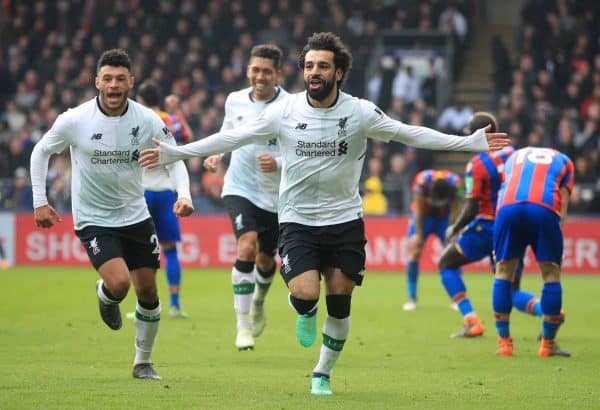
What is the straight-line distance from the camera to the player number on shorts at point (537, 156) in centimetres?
1083

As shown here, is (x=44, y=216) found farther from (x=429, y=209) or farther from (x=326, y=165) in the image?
(x=429, y=209)

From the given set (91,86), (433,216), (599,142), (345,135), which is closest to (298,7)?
(91,86)

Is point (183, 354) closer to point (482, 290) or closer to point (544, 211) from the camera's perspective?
point (544, 211)

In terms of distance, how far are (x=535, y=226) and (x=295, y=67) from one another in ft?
59.9

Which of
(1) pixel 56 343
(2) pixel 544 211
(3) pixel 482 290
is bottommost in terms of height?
(3) pixel 482 290

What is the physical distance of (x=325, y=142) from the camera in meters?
8.45

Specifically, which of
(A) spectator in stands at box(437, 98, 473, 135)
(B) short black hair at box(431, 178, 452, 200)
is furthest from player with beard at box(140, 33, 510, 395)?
(A) spectator in stands at box(437, 98, 473, 135)

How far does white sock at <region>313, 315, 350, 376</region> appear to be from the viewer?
846 cm

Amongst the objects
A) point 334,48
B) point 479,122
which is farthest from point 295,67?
point 334,48

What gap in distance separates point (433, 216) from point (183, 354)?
6.02 metres

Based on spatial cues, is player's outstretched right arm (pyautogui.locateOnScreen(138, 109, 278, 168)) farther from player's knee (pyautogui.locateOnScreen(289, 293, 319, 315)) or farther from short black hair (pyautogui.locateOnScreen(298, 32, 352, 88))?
player's knee (pyautogui.locateOnScreen(289, 293, 319, 315))

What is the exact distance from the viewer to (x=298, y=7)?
1226 inches

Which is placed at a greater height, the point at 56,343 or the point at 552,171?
the point at 552,171

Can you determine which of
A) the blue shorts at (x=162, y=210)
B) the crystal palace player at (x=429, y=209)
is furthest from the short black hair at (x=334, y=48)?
the crystal palace player at (x=429, y=209)
